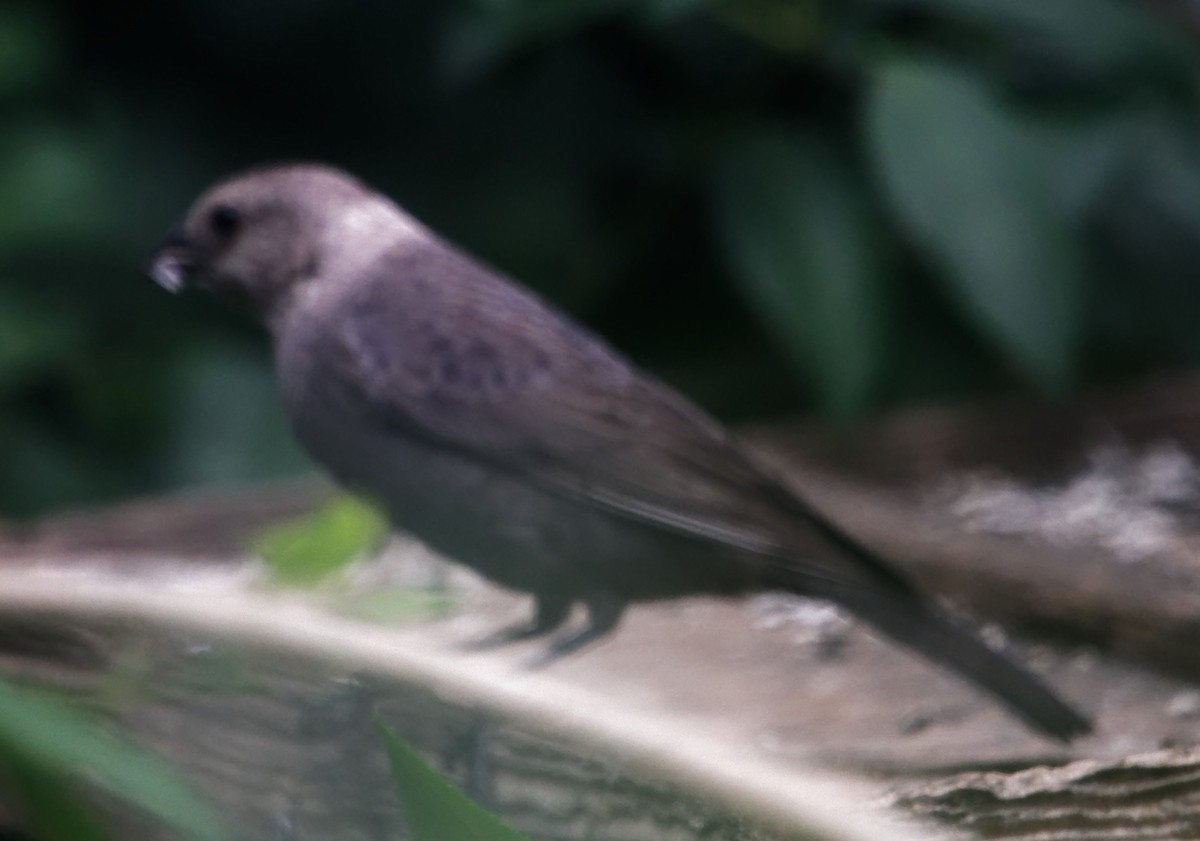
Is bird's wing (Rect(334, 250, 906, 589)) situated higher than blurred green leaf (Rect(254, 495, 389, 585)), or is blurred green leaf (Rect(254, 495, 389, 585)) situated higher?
bird's wing (Rect(334, 250, 906, 589))

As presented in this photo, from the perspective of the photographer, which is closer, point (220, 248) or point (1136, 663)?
point (1136, 663)

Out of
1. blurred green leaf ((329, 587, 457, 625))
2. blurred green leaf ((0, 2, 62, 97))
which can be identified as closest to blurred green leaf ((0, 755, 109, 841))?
blurred green leaf ((329, 587, 457, 625))

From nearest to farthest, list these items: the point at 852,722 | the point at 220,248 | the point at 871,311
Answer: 1. the point at 852,722
2. the point at 220,248
3. the point at 871,311

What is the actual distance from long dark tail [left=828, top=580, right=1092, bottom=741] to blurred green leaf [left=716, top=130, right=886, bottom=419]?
123 centimetres

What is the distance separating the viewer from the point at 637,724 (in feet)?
3.40

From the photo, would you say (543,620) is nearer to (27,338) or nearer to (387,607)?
(387,607)

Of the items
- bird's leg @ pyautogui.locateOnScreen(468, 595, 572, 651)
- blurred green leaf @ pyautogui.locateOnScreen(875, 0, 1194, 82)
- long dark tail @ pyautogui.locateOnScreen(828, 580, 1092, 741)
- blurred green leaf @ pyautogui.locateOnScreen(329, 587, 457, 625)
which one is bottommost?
blurred green leaf @ pyautogui.locateOnScreen(329, 587, 457, 625)

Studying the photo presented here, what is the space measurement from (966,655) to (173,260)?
1.29 m

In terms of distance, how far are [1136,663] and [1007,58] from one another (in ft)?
6.40

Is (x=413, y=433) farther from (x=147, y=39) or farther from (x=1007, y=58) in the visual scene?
(x=147, y=39)

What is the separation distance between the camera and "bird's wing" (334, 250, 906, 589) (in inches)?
89.2

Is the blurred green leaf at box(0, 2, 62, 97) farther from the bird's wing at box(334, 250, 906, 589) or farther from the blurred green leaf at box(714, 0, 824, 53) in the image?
the bird's wing at box(334, 250, 906, 589)

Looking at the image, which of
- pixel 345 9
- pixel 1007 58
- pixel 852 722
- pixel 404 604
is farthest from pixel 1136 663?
pixel 345 9

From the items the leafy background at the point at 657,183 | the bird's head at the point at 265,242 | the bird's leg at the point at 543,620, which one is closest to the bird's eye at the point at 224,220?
the bird's head at the point at 265,242
